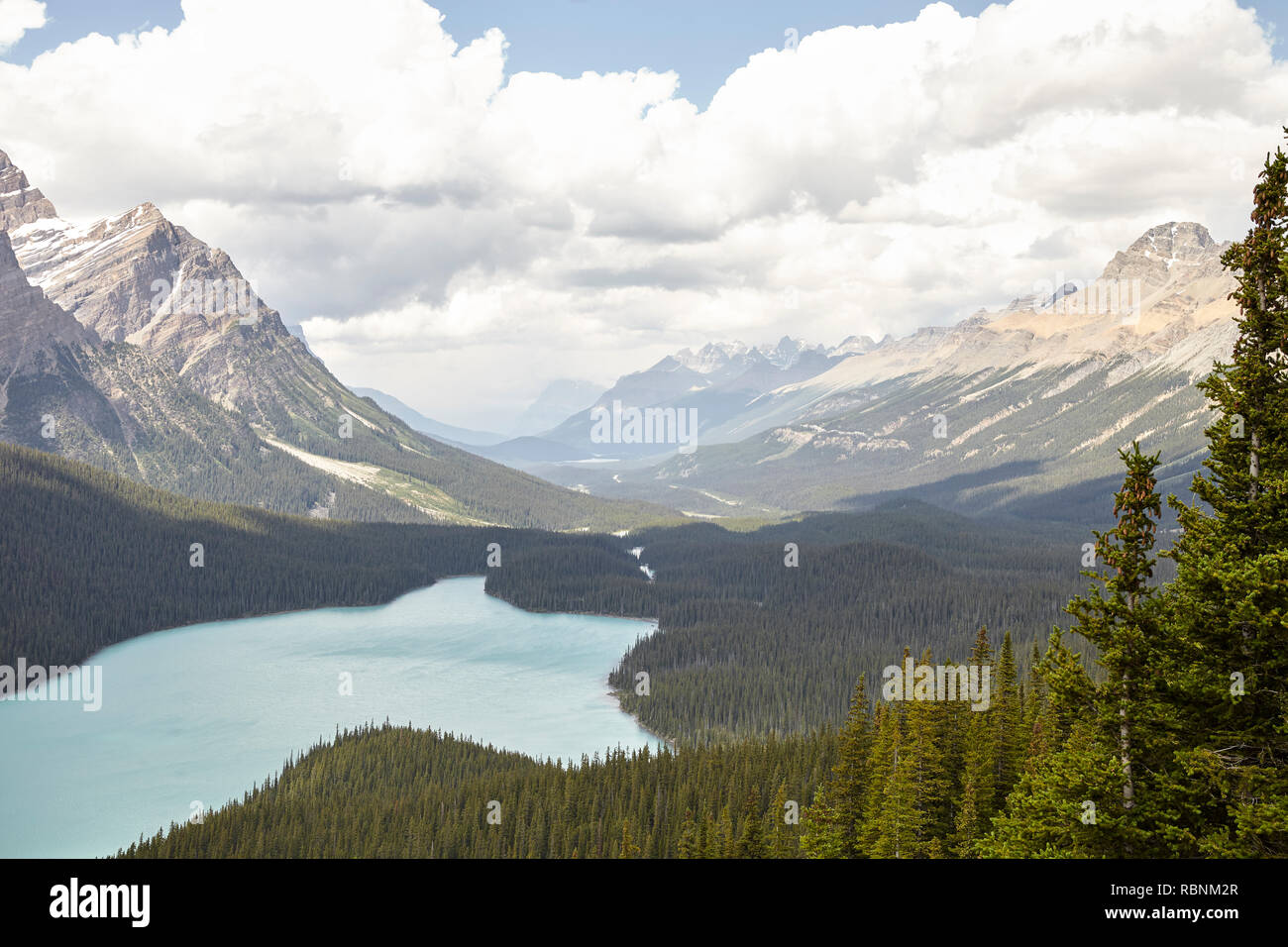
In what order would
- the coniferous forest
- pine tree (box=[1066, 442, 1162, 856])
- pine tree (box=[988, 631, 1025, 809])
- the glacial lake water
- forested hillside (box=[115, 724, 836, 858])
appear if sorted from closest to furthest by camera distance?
the coniferous forest, pine tree (box=[1066, 442, 1162, 856]), pine tree (box=[988, 631, 1025, 809]), forested hillside (box=[115, 724, 836, 858]), the glacial lake water

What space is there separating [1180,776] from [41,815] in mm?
120476

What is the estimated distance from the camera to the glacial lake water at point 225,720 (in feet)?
351

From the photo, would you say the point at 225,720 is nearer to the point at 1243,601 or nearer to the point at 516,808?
the point at 516,808

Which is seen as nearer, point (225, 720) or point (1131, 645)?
point (1131, 645)

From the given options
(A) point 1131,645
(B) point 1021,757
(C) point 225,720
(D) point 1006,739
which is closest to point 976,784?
(B) point 1021,757

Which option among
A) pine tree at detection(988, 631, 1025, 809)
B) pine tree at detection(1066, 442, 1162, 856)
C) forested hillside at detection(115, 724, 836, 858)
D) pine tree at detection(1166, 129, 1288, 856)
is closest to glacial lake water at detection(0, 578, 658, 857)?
forested hillside at detection(115, 724, 836, 858)

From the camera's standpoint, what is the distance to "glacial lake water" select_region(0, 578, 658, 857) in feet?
351

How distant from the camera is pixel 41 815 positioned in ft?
343

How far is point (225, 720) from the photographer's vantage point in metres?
146

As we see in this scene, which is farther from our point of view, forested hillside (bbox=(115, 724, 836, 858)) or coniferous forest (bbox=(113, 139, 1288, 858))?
forested hillside (bbox=(115, 724, 836, 858))

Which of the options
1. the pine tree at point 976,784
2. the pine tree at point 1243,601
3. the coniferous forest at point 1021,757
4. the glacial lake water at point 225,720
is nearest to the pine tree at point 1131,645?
the coniferous forest at point 1021,757

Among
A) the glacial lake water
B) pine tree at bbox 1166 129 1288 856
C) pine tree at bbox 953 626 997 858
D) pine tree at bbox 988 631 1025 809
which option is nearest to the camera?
pine tree at bbox 1166 129 1288 856

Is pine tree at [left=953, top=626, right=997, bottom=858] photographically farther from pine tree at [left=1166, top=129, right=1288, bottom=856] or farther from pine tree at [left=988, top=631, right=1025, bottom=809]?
pine tree at [left=1166, top=129, right=1288, bottom=856]
